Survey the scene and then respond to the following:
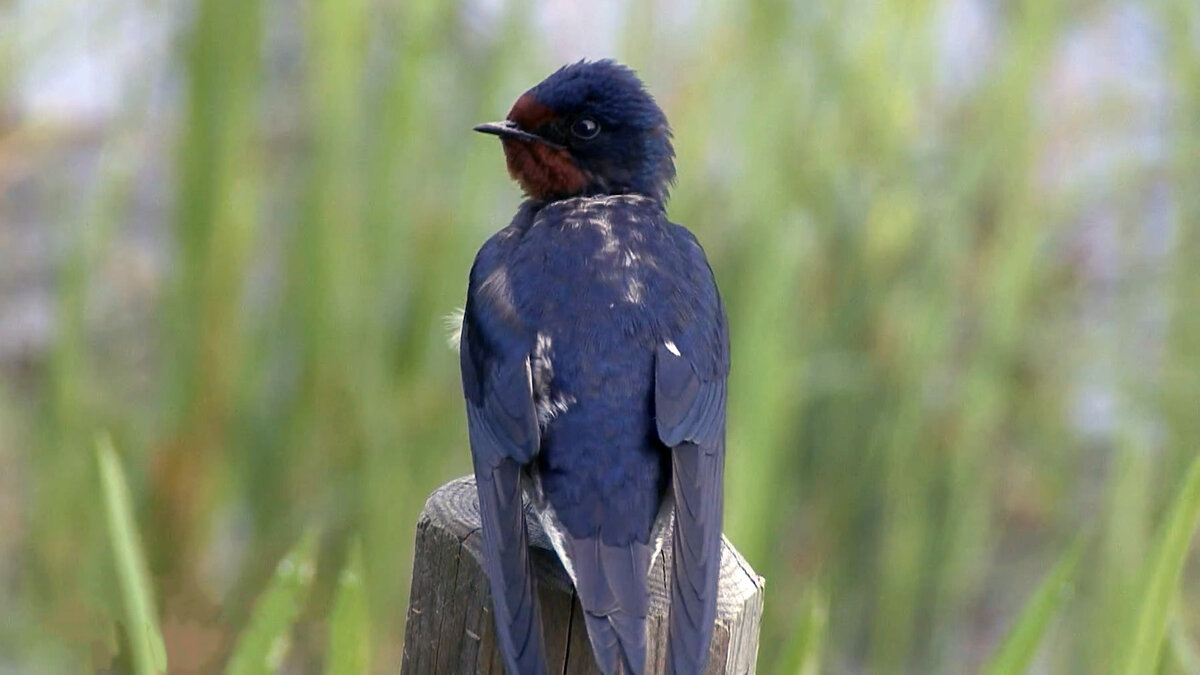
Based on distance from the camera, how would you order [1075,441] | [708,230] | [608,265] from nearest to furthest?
[608,265] → [708,230] → [1075,441]

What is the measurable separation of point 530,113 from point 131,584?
888 millimetres

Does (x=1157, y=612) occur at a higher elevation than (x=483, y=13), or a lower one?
lower

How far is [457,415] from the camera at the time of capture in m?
2.65

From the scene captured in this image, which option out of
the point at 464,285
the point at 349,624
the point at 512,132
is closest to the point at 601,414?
the point at 349,624

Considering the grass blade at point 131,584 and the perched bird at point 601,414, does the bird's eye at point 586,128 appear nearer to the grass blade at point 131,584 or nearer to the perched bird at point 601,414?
the perched bird at point 601,414

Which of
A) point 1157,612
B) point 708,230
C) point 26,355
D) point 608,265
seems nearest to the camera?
point 1157,612

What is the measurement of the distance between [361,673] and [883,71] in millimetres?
1797

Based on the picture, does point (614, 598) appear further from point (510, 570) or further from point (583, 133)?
point (583, 133)

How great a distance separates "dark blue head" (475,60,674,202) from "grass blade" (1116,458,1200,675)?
3.16ft

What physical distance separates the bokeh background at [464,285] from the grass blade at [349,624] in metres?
1.09

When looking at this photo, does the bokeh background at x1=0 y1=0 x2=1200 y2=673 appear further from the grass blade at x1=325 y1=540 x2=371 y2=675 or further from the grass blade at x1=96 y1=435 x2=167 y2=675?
the grass blade at x1=325 y1=540 x2=371 y2=675

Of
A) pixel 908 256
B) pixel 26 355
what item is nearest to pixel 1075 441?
pixel 908 256

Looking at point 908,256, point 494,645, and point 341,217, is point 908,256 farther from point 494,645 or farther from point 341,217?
point 494,645

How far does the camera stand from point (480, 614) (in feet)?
4.59
